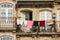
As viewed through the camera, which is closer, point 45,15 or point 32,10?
point 32,10

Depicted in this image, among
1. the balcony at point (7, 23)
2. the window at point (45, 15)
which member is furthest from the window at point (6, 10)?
the window at point (45, 15)

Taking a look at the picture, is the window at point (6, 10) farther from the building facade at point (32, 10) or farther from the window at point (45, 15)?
the window at point (45, 15)

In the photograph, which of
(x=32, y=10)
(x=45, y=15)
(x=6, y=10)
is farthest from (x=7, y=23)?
(x=45, y=15)

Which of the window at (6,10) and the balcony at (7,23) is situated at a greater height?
the window at (6,10)

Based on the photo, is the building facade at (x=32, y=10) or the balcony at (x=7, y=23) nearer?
the balcony at (x=7, y=23)

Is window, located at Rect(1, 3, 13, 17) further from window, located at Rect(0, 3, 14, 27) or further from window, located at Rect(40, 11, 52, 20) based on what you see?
window, located at Rect(40, 11, 52, 20)

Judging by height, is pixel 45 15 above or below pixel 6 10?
below

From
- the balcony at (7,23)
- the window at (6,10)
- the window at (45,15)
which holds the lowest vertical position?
the balcony at (7,23)

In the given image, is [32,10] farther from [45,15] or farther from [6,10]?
[6,10]

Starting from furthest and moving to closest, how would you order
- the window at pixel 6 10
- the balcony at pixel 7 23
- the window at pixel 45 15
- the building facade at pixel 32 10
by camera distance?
the window at pixel 45 15, the window at pixel 6 10, the building facade at pixel 32 10, the balcony at pixel 7 23

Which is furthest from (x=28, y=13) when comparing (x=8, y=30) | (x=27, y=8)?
(x=8, y=30)

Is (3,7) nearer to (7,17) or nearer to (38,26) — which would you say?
(7,17)

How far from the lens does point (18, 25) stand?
3884 centimetres

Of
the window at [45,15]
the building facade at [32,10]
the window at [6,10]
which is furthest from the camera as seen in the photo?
the window at [45,15]
